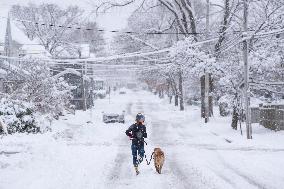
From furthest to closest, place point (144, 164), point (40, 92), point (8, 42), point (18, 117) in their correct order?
point (8, 42) → point (40, 92) → point (18, 117) → point (144, 164)

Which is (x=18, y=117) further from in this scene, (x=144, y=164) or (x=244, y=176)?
(x=244, y=176)

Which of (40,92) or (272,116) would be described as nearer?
(272,116)

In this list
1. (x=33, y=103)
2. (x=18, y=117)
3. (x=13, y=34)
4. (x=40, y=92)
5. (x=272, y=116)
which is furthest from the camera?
(x=13, y=34)

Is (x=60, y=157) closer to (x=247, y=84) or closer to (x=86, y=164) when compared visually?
(x=86, y=164)

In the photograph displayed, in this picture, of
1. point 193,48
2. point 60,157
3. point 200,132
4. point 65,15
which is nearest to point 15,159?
point 60,157

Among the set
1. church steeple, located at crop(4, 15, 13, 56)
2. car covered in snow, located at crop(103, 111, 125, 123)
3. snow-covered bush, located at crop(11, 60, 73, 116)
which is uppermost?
church steeple, located at crop(4, 15, 13, 56)

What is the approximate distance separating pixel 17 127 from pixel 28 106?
141cm

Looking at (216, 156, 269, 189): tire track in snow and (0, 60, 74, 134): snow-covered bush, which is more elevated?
(0, 60, 74, 134): snow-covered bush

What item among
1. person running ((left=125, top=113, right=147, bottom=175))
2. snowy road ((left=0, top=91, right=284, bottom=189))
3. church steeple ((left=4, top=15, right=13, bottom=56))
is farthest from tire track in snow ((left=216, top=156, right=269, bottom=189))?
church steeple ((left=4, top=15, right=13, bottom=56))

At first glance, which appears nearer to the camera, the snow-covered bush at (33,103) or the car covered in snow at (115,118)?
the snow-covered bush at (33,103)

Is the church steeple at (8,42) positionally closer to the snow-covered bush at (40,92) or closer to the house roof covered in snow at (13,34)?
the house roof covered in snow at (13,34)

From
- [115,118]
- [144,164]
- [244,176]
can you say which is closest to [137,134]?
[144,164]

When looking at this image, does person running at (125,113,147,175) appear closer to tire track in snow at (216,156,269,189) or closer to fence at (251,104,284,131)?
tire track in snow at (216,156,269,189)

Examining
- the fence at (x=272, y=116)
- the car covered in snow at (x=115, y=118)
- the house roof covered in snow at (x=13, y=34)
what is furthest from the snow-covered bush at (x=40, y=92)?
the fence at (x=272, y=116)
